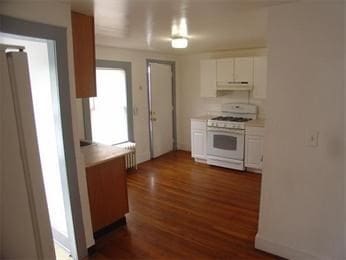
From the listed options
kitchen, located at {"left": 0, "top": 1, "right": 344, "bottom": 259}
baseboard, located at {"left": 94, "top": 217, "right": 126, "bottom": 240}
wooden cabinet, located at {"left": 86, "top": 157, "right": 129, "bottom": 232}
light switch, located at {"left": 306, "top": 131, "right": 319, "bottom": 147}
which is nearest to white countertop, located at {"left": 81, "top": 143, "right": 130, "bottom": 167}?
wooden cabinet, located at {"left": 86, "top": 157, "right": 129, "bottom": 232}

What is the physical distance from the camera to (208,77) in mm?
5344

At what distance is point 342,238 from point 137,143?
384 centimetres

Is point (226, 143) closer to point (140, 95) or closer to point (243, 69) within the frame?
point (243, 69)

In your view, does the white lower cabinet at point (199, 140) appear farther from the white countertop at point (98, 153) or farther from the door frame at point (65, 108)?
the door frame at point (65, 108)

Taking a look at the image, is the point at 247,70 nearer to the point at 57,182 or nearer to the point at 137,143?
the point at 137,143

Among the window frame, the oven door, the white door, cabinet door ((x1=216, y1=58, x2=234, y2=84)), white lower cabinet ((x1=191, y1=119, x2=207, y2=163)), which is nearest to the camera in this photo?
the window frame

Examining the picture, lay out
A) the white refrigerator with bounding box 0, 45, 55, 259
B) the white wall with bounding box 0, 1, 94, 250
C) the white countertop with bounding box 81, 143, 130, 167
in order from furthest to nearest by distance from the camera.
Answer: the white countertop with bounding box 81, 143, 130, 167 → the white wall with bounding box 0, 1, 94, 250 → the white refrigerator with bounding box 0, 45, 55, 259

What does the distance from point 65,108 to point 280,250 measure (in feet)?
7.73

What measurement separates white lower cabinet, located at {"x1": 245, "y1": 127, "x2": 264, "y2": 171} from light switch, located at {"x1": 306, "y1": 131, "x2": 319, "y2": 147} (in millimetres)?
2353

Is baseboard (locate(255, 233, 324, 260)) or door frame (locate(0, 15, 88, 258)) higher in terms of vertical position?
door frame (locate(0, 15, 88, 258))

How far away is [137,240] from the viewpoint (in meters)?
2.74

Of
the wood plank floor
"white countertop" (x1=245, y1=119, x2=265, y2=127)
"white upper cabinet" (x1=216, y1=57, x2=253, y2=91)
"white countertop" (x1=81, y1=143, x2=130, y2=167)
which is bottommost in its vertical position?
the wood plank floor

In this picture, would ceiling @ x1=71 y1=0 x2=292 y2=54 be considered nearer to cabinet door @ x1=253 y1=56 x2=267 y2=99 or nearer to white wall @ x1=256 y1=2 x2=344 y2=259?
white wall @ x1=256 y1=2 x2=344 y2=259

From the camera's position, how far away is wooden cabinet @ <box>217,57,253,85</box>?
15.7 ft
